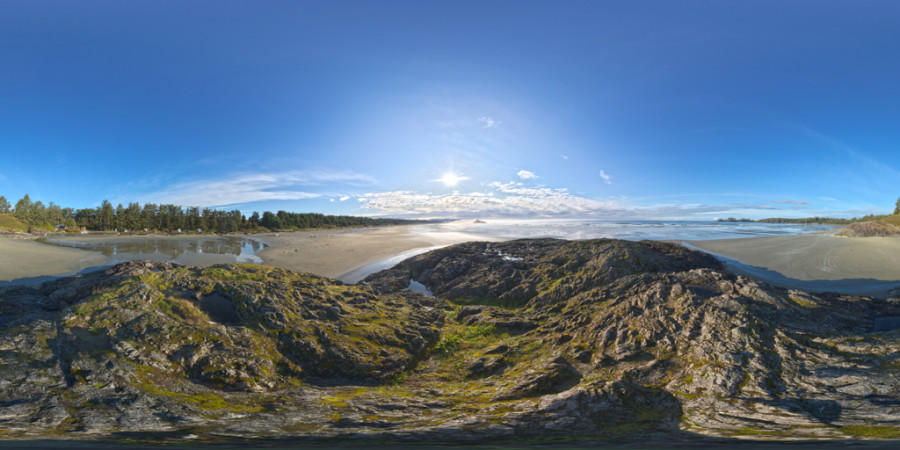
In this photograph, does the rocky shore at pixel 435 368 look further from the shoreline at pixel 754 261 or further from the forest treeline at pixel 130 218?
the forest treeline at pixel 130 218

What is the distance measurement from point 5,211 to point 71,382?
177 metres

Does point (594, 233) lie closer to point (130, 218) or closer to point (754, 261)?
point (754, 261)

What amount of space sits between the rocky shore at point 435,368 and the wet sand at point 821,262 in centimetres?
1615

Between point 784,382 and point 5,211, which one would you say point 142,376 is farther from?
point 5,211

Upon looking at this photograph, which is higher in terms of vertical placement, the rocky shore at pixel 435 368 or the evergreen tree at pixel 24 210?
the evergreen tree at pixel 24 210

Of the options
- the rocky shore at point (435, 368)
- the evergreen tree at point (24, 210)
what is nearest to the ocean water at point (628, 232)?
the rocky shore at point (435, 368)

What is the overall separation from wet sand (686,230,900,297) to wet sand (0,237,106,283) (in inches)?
2727

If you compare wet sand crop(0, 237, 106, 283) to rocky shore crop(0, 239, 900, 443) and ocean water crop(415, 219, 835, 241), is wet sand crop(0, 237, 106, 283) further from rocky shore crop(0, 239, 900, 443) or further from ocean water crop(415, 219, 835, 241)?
ocean water crop(415, 219, 835, 241)

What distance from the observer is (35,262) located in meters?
35.8

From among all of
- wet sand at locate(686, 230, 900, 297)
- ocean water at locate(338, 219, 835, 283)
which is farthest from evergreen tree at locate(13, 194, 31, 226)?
wet sand at locate(686, 230, 900, 297)

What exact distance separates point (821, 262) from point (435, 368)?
141ft

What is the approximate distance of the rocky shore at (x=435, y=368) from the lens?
620cm

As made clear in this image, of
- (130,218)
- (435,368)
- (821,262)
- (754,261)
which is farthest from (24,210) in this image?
(821,262)

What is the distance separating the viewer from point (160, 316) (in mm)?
9562
